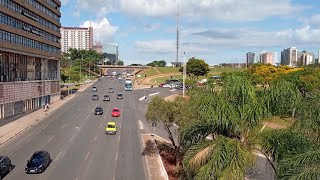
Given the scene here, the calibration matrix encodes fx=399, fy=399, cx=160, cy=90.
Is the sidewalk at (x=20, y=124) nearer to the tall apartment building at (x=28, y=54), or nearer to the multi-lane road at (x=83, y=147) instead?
the multi-lane road at (x=83, y=147)

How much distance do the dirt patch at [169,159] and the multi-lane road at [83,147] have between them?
1.95m

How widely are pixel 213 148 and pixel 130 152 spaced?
26906mm

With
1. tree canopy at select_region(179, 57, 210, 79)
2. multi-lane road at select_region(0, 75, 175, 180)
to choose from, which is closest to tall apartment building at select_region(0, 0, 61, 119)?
multi-lane road at select_region(0, 75, 175, 180)

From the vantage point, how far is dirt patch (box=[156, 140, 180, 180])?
3092 cm

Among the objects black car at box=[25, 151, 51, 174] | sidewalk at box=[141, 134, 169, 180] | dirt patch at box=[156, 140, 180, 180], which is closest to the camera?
sidewalk at box=[141, 134, 169, 180]

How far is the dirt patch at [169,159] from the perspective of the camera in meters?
30.9

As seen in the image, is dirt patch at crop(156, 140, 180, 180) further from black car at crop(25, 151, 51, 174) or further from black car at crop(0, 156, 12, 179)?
black car at crop(0, 156, 12, 179)

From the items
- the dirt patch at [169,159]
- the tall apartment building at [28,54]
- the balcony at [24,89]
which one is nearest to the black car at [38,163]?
the dirt patch at [169,159]

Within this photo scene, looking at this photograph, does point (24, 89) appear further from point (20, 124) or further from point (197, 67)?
point (197, 67)

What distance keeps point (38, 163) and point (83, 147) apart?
10.4 m

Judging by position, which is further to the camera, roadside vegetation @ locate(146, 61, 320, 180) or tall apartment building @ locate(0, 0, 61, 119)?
tall apartment building @ locate(0, 0, 61, 119)

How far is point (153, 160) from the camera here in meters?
35.3

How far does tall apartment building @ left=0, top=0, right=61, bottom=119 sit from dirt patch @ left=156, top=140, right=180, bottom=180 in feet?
95.4

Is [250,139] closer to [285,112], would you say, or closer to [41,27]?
[285,112]
